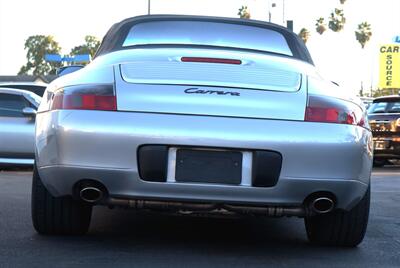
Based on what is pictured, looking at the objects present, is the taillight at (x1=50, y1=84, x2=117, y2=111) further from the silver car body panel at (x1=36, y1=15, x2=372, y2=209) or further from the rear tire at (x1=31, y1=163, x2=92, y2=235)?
the rear tire at (x1=31, y1=163, x2=92, y2=235)

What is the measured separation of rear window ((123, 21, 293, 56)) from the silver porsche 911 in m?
0.84

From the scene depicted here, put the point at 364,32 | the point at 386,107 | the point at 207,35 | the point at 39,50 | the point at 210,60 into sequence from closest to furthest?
the point at 210,60, the point at 207,35, the point at 386,107, the point at 364,32, the point at 39,50

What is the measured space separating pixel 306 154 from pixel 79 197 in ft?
4.47

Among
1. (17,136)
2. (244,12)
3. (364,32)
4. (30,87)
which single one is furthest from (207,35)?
(364,32)

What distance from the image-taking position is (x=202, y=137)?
355 centimetres

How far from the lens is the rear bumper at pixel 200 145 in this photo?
11.7ft

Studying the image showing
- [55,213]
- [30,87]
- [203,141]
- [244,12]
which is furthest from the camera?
[244,12]

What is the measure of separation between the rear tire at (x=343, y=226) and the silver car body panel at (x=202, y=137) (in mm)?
380

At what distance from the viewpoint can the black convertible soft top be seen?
4754 millimetres

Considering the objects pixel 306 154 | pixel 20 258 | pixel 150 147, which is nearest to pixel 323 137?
pixel 306 154

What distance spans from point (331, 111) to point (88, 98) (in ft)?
4.67

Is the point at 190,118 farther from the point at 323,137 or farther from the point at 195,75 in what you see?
the point at 323,137

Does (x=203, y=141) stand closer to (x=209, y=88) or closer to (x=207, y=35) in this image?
(x=209, y=88)

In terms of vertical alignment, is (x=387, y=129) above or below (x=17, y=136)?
below
